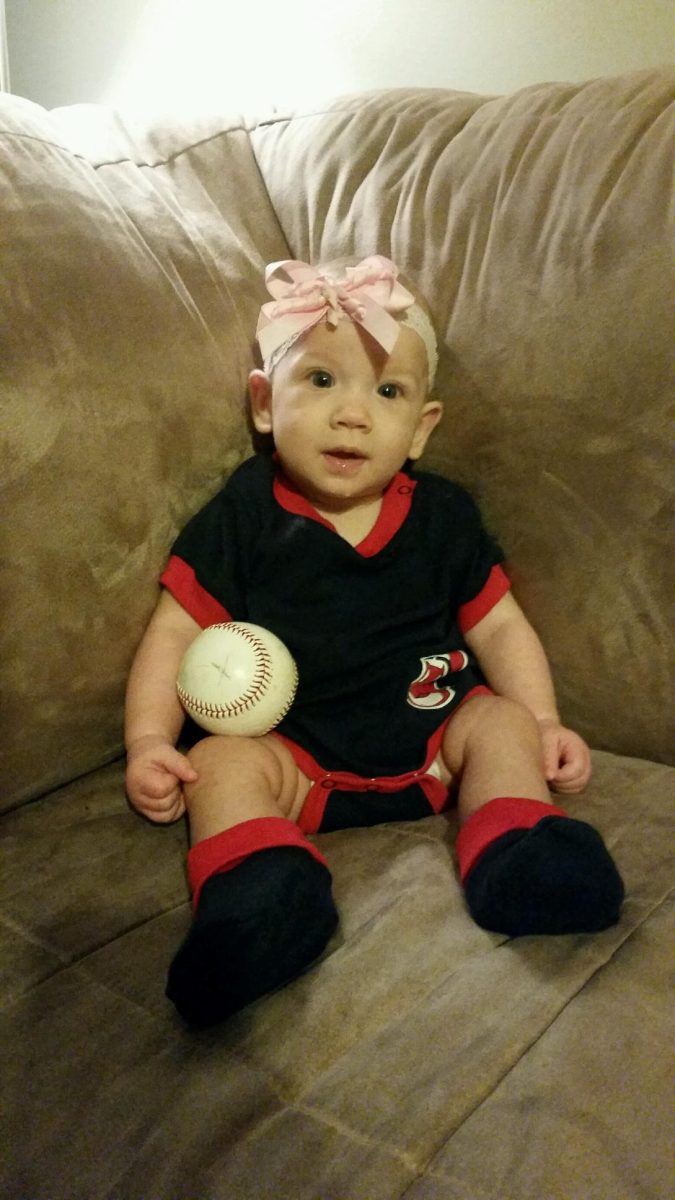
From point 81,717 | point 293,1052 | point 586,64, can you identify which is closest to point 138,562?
point 81,717

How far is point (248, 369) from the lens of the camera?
109 cm

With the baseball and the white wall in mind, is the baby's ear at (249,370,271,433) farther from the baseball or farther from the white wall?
the white wall

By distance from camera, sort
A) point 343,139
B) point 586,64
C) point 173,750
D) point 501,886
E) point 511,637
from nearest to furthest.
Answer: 1. point 501,886
2. point 173,750
3. point 511,637
4. point 343,139
5. point 586,64

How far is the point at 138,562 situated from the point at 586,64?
0.96m

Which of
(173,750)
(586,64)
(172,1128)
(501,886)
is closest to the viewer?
(172,1128)

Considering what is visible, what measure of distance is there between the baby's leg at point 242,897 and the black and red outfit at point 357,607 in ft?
0.41

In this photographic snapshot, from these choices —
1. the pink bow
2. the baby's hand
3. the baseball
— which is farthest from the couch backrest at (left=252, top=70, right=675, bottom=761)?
the baby's hand

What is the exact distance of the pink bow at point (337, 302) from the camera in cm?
97

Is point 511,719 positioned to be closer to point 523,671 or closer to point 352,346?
point 523,671

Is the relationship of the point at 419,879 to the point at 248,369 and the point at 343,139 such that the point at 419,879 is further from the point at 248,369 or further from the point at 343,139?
the point at 343,139

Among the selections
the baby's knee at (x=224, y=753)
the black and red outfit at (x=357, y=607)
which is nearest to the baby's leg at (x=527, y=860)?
the black and red outfit at (x=357, y=607)

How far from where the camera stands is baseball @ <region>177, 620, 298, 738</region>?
92 cm

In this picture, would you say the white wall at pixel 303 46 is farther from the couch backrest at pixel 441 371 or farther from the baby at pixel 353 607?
the baby at pixel 353 607

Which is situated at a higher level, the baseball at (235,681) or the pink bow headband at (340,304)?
the pink bow headband at (340,304)
